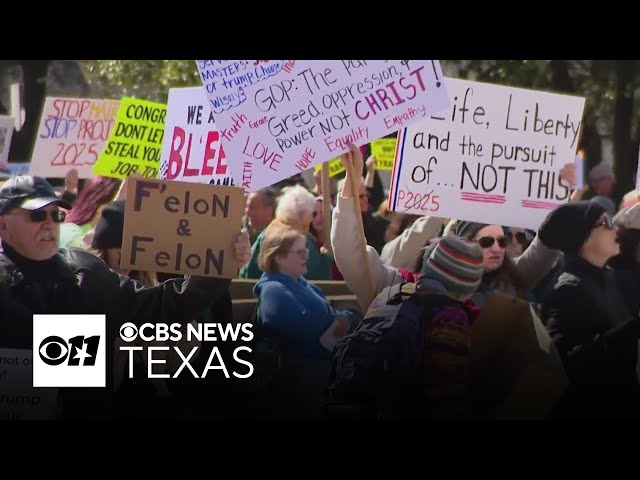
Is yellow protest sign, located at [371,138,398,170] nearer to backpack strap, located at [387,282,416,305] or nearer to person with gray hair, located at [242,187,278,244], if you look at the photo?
person with gray hair, located at [242,187,278,244]

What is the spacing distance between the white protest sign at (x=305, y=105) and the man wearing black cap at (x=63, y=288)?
0.62m

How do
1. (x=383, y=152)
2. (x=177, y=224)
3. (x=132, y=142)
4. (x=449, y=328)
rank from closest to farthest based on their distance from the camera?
(x=449, y=328) → (x=177, y=224) → (x=132, y=142) → (x=383, y=152)

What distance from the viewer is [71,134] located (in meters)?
9.67

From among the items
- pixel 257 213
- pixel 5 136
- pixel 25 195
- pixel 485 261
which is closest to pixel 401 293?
pixel 485 261

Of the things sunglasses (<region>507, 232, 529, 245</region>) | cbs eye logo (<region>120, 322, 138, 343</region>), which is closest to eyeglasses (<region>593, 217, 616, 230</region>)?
sunglasses (<region>507, 232, 529, 245</region>)

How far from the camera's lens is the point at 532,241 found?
686 centimetres

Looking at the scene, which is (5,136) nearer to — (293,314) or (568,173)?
(293,314)

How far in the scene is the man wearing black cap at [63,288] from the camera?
5859 mm

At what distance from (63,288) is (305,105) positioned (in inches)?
62.3

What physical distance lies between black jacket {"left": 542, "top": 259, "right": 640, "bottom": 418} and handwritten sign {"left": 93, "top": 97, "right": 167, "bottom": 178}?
3.39m

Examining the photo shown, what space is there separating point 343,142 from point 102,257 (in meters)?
1.37

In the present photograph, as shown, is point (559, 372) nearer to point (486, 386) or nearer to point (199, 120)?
point (486, 386)

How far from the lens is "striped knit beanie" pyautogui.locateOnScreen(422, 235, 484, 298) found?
210 inches

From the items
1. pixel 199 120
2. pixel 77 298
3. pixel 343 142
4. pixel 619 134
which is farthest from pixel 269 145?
pixel 619 134
